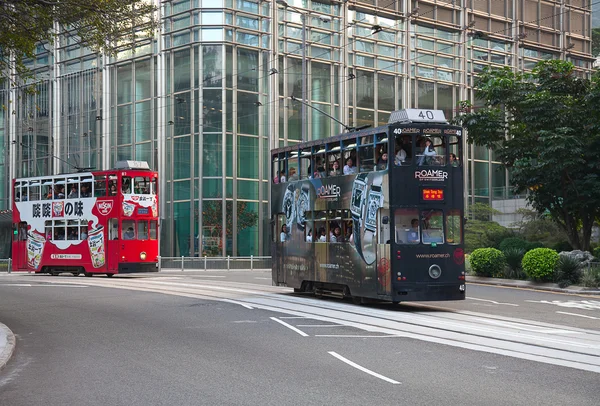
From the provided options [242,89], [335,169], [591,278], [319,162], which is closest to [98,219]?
[319,162]

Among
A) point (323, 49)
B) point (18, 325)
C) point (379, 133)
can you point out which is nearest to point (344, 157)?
point (379, 133)

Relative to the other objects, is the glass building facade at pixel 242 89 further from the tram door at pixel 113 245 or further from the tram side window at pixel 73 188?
the tram door at pixel 113 245

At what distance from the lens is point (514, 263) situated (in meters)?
31.2

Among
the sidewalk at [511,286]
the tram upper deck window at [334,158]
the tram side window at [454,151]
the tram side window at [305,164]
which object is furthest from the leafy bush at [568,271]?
the tram upper deck window at [334,158]

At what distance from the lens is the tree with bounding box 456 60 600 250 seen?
101 feet

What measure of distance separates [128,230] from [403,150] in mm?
17468

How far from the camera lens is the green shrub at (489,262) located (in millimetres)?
31734

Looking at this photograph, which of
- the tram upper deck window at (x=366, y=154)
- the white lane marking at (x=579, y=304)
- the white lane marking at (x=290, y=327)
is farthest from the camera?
the white lane marking at (x=579, y=304)

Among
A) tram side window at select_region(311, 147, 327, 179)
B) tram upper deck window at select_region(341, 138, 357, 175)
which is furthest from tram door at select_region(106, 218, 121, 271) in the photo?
tram upper deck window at select_region(341, 138, 357, 175)

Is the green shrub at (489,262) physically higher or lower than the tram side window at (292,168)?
lower

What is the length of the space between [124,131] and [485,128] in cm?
2495

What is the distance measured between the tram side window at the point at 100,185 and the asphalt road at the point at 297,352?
1100 centimetres

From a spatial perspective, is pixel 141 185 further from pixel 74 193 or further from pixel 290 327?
pixel 290 327

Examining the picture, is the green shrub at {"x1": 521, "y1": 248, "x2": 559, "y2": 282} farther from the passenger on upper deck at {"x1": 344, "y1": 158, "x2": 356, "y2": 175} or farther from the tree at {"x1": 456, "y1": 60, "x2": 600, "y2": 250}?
the passenger on upper deck at {"x1": 344, "y1": 158, "x2": 356, "y2": 175}
